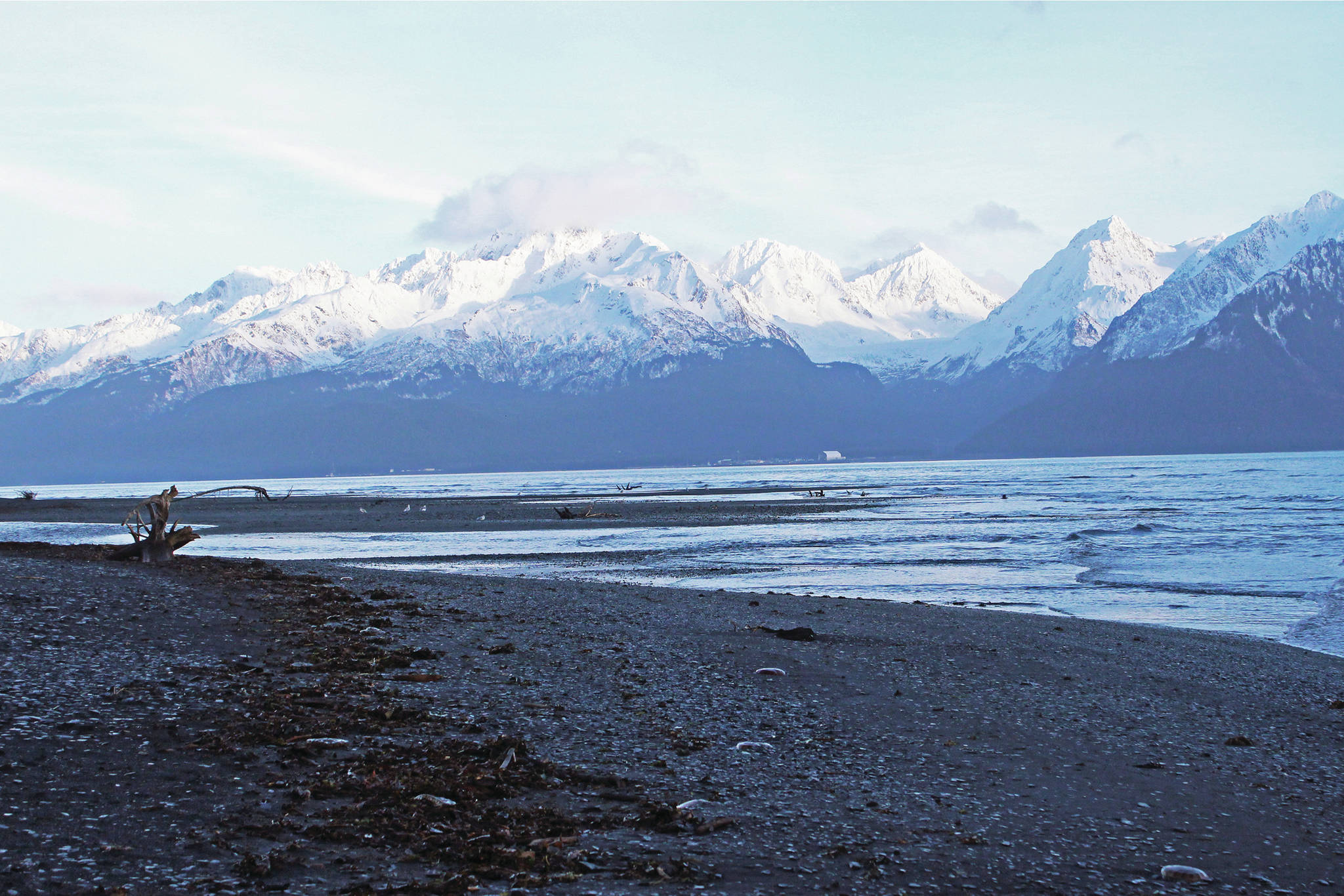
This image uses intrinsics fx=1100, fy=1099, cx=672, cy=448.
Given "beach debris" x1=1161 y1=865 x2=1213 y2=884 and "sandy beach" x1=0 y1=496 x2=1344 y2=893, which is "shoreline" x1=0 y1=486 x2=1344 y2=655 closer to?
"sandy beach" x1=0 y1=496 x2=1344 y2=893

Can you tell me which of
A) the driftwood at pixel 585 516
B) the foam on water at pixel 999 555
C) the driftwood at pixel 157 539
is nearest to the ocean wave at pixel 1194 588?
the foam on water at pixel 999 555

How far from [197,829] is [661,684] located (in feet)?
23.6

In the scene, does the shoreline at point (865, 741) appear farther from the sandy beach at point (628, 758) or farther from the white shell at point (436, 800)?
the white shell at point (436, 800)

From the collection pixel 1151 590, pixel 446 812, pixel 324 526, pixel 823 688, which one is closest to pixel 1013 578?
pixel 1151 590

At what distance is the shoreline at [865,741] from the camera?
7797 mm

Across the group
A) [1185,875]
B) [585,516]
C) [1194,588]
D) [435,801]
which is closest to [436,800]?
[435,801]

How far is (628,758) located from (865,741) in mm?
2760

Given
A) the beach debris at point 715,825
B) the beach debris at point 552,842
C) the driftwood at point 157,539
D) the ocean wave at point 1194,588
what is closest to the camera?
the beach debris at point 552,842

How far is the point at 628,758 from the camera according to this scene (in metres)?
10.1

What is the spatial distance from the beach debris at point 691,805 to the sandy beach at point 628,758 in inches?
2.6

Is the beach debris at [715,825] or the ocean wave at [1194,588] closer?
the beach debris at [715,825]

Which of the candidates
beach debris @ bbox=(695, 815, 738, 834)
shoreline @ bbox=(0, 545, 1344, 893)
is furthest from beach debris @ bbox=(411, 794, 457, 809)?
beach debris @ bbox=(695, 815, 738, 834)

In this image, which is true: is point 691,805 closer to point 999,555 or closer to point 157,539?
point 157,539

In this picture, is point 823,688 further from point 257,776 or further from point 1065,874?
point 257,776
